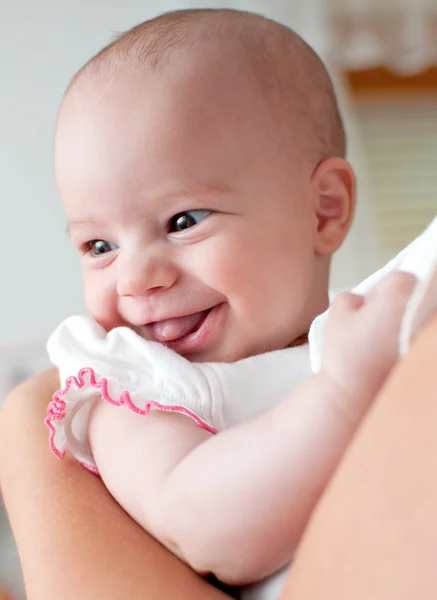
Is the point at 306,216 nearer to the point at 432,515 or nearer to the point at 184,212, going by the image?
the point at 184,212

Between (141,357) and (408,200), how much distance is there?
348 cm

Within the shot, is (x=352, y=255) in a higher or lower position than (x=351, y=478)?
lower

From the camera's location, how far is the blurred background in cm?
310

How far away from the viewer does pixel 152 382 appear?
793 millimetres

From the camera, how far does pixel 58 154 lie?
3.13 feet

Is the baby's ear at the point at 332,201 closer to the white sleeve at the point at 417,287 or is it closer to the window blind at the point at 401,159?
the white sleeve at the point at 417,287

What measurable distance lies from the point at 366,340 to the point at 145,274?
0.35 m

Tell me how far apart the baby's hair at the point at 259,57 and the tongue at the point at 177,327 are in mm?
267

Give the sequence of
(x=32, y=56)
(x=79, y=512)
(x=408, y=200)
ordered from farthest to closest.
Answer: (x=408, y=200) < (x=32, y=56) < (x=79, y=512)

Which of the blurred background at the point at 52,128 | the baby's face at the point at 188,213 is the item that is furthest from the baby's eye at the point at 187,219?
the blurred background at the point at 52,128

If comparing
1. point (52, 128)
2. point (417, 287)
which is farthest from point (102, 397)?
point (52, 128)

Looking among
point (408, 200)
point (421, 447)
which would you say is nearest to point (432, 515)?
point (421, 447)

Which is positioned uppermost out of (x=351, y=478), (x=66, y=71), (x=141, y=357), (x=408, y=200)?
(x=351, y=478)

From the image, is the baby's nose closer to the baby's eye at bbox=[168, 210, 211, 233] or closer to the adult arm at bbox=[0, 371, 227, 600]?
the baby's eye at bbox=[168, 210, 211, 233]
